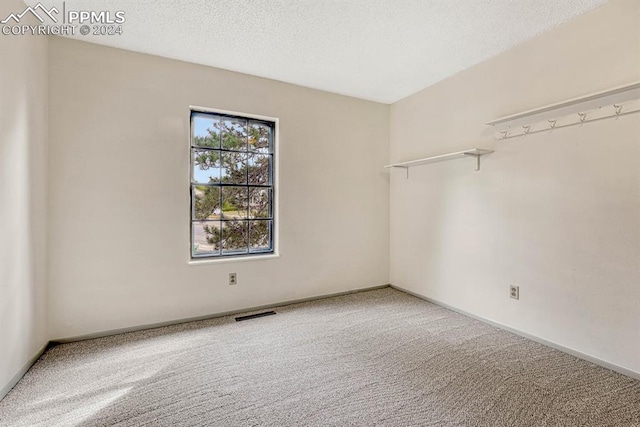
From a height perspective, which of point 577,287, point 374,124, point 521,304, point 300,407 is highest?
point 374,124

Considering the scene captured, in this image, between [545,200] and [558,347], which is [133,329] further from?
[545,200]

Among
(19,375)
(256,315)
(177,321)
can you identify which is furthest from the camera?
(256,315)

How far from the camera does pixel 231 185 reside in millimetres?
3193

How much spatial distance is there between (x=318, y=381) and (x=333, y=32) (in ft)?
8.57

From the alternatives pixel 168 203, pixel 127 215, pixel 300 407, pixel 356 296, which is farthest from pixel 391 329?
pixel 127 215

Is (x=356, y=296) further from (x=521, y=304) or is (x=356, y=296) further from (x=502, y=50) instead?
(x=502, y=50)

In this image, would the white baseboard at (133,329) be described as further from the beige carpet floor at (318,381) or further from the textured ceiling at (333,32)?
the textured ceiling at (333,32)

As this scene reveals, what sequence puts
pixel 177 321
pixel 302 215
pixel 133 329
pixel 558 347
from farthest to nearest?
pixel 302 215, pixel 177 321, pixel 133 329, pixel 558 347

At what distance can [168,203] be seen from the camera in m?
2.82

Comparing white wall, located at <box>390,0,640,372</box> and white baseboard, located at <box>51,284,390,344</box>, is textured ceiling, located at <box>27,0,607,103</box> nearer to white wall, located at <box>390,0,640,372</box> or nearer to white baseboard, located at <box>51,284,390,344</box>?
white wall, located at <box>390,0,640,372</box>

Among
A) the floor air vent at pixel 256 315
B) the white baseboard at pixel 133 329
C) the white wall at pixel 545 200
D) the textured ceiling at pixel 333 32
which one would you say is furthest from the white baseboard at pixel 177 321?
the textured ceiling at pixel 333 32

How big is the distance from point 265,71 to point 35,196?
88.4 inches

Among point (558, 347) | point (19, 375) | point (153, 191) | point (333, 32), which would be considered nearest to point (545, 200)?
point (558, 347)

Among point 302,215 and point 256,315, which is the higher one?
point 302,215
